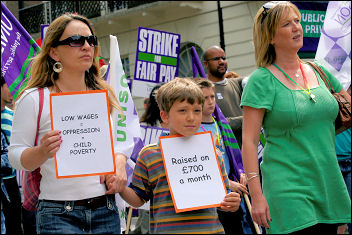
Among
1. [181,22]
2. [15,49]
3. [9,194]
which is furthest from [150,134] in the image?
[181,22]

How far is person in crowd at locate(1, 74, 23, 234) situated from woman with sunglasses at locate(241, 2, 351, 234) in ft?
11.2

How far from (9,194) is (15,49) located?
1.94m

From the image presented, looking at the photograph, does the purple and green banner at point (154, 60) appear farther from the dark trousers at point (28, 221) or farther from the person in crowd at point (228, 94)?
the dark trousers at point (28, 221)

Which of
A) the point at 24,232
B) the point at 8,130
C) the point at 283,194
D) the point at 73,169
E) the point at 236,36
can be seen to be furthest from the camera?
the point at 236,36

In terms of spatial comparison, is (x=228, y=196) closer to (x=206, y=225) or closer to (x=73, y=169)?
(x=206, y=225)

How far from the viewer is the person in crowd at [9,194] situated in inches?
216

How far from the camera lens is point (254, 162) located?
277cm

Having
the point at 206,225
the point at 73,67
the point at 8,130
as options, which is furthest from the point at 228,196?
the point at 8,130

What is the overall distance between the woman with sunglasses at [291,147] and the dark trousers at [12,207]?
3430 millimetres

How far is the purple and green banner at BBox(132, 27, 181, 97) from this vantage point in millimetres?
6809

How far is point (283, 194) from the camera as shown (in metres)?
2.66

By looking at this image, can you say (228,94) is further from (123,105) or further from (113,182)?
(113,182)

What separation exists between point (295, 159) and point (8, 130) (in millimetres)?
3685

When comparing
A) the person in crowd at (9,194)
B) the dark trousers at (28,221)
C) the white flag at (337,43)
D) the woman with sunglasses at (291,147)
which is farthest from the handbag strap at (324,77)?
the dark trousers at (28,221)
